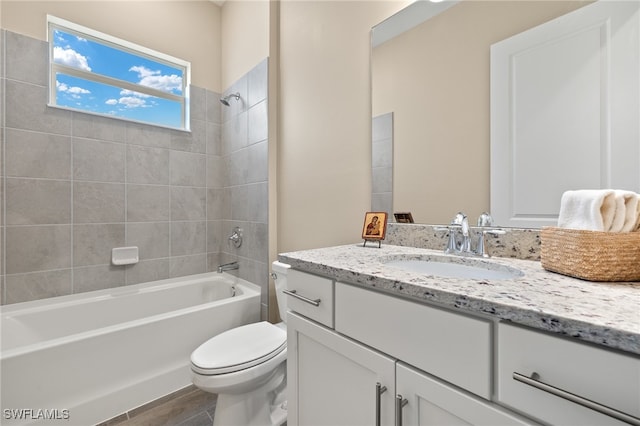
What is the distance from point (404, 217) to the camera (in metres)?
1.31

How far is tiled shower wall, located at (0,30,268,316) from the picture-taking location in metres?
1.80

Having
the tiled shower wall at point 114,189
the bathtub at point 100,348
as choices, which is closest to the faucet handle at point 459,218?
the tiled shower wall at point 114,189

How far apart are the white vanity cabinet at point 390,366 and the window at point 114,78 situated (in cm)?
233

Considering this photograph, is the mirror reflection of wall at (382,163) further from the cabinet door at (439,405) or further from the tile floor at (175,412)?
the tile floor at (175,412)

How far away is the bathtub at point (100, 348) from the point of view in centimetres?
130

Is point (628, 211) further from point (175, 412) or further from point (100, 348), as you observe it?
point (100, 348)

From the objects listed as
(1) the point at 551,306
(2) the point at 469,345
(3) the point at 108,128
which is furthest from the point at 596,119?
(3) the point at 108,128

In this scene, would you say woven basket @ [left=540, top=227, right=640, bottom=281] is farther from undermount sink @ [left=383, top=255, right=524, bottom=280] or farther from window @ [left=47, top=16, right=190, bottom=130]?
window @ [left=47, top=16, right=190, bottom=130]

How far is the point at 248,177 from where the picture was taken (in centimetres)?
226

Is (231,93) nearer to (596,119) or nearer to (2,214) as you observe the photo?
(2,214)

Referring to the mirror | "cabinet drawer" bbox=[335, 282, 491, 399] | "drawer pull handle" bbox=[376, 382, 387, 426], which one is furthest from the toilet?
the mirror

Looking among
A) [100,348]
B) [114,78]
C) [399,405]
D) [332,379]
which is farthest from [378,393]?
[114,78]

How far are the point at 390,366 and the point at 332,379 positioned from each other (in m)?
0.26

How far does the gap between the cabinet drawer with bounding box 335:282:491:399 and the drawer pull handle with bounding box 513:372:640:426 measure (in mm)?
66
